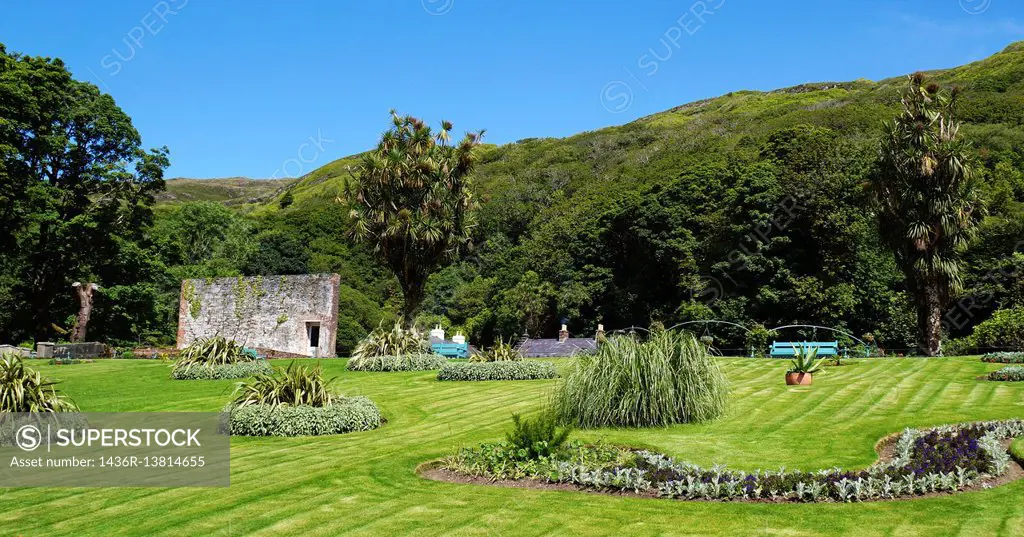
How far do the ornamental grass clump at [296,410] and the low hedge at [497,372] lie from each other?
606 centimetres

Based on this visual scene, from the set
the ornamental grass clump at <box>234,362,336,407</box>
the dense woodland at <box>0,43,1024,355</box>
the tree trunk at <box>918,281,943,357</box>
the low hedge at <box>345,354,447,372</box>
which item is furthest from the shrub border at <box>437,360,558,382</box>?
the tree trunk at <box>918,281,943,357</box>

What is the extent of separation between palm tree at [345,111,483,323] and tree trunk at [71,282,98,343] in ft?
47.9

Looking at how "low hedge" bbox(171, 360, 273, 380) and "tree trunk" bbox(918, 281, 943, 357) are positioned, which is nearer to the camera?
"low hedge" bbox(171, 360, 273, 380)

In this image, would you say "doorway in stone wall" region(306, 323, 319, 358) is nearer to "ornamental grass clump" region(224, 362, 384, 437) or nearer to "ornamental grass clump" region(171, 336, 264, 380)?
"ornamental grass clump" region(171, 336, 264, 380)

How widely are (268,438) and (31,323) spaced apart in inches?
1283

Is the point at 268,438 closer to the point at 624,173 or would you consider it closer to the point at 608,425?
the point at 608,425

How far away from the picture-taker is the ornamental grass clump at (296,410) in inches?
440

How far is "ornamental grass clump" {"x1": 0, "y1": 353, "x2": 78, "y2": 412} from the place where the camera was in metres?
9.89

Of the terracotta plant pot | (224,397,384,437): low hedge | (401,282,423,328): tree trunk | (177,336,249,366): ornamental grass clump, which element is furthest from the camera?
(401,282,423,328): tree trunk

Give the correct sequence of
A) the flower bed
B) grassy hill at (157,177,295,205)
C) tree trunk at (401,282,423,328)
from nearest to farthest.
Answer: the flower bed
tree trunk at (401,282,423,328)
grassy hill at (157,177,295,205)

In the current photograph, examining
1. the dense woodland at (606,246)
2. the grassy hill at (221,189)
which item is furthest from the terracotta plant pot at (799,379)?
the grassy hill at (221,189)

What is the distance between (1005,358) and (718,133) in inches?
2326

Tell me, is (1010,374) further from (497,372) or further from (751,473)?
(497,372)

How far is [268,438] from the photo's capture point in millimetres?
10969
